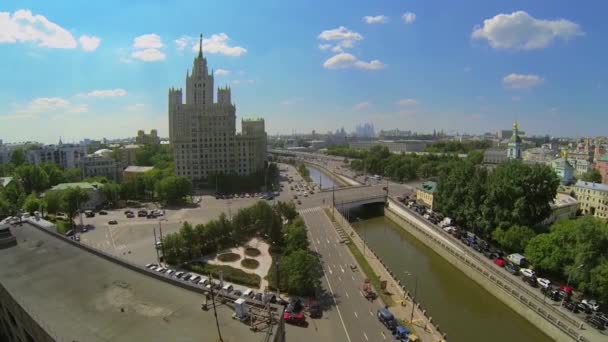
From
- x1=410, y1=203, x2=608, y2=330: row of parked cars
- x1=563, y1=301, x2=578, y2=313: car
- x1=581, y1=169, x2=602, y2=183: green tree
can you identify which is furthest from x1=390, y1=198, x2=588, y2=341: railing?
x1=581, y1=169, x2=602, y2=183: green tree

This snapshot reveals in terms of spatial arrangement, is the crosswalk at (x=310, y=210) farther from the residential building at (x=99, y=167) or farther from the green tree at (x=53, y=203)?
the residential building at (x=99, y=167)

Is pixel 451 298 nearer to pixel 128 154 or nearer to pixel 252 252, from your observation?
pixel 252 252

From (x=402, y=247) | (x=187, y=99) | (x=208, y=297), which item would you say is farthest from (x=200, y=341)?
(x=187, y=99)

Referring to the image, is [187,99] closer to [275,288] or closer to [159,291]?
[275,288]

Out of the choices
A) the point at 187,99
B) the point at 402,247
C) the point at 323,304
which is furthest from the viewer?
the point at 187,99

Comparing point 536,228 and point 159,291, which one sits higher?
point 159,291

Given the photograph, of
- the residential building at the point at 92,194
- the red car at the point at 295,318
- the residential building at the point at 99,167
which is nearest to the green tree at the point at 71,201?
the residential building at the point at 92,194

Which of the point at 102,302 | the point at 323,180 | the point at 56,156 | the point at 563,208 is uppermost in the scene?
the point at 56,156

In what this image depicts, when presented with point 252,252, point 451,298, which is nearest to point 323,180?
point 252,252
